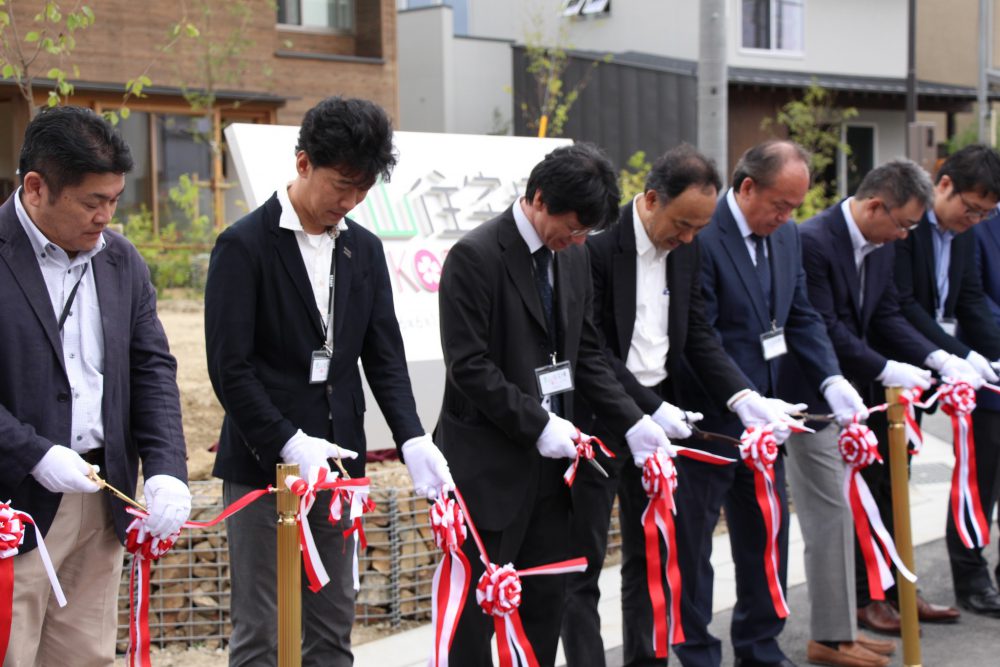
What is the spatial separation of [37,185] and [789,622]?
3995mm

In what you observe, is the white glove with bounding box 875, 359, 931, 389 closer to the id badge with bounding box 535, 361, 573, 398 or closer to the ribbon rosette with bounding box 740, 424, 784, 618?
the ribbon rosette with bounding box 740, 424, 784, 618

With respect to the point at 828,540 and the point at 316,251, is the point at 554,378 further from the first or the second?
the point at 828,540

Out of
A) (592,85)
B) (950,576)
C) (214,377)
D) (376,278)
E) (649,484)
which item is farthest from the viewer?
(592,85)

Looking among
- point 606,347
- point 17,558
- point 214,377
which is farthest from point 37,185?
point 606,347

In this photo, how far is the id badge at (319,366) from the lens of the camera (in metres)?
3.44

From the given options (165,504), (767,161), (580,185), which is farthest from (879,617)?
(165,504)

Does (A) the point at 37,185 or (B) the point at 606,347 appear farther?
(B) the point at 606,347

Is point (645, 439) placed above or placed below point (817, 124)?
below

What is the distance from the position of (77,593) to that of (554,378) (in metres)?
1.57

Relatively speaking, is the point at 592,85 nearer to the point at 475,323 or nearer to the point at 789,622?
the point at 789,622

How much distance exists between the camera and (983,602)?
18.9 ft

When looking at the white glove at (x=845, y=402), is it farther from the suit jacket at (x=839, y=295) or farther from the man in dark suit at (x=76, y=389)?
the man in dark suit at (x=76, y=389)

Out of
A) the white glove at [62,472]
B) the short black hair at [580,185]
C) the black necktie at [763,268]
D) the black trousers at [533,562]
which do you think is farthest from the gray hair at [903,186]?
the white glove at [62,472]

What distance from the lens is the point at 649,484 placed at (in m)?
4.18
